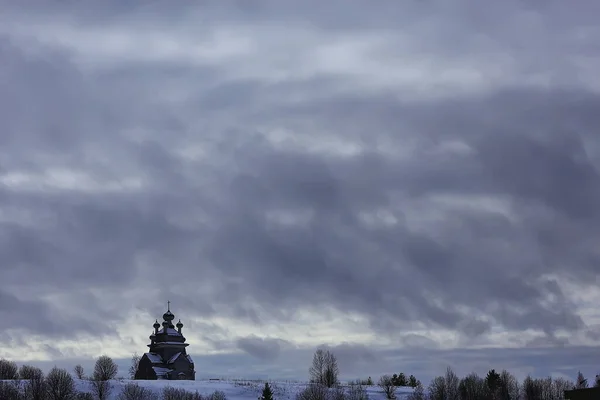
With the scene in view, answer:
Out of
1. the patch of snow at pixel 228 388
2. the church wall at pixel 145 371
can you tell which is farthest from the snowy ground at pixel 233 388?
the church wall at pixel 145 371

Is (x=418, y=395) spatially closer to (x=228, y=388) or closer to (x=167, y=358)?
(x=228, y=388)

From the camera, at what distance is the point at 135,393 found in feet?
480

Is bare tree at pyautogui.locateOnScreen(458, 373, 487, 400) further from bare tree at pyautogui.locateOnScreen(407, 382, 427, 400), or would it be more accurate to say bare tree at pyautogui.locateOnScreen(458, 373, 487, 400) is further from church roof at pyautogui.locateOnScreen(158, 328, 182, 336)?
church roof at pyautogui.locateOnScreen(158, 328, 182, 336)

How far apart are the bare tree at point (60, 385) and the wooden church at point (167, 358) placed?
31742mm

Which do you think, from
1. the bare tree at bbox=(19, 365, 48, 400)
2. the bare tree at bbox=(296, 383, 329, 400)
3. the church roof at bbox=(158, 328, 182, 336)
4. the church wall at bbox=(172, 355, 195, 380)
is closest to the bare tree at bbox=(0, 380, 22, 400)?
the bare tree at bbox=(19, 365, 48, 400)

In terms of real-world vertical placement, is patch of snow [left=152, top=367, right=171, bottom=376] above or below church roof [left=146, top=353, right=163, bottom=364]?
below

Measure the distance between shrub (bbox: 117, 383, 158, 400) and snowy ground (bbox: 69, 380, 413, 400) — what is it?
5.19ft

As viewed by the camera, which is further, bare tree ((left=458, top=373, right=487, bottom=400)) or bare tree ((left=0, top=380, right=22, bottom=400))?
bare tree ((left=458, top=373, right=487, bottom=400))

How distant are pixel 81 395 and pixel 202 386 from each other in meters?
28.4

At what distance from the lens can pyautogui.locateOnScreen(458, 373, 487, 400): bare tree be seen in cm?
17912

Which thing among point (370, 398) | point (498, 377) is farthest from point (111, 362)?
point (498, 377)

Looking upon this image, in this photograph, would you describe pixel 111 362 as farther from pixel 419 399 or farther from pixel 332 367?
pixel 419 399

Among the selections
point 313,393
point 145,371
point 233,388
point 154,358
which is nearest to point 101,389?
point 233,388

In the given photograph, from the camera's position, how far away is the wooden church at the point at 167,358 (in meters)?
183
